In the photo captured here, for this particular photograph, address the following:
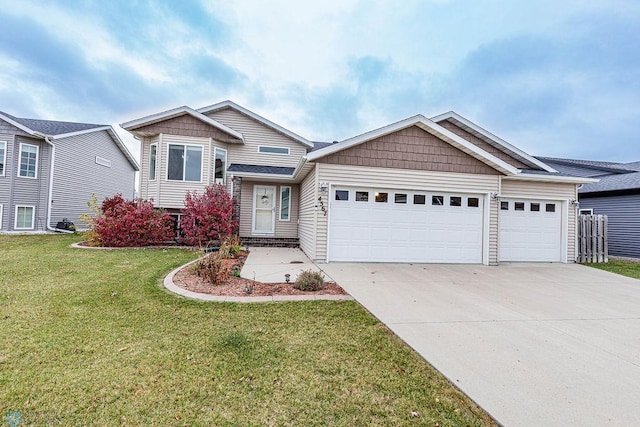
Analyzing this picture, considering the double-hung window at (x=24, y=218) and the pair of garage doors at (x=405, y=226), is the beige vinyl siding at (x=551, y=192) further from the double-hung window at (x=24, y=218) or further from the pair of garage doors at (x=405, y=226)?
the double-hung window at (x=24, y=218)

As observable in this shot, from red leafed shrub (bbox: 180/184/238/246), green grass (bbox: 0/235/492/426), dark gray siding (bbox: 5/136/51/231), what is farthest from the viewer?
dark gray siding (bbox: 5/136/51/231)

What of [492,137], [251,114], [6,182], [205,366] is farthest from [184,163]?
[492,137]

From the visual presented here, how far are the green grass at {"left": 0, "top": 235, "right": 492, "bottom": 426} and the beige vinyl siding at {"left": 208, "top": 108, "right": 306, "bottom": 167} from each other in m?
9.81

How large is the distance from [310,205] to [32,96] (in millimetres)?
24650

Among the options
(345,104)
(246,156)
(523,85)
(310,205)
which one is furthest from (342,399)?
(523,85)

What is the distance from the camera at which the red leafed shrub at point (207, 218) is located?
35.9ft

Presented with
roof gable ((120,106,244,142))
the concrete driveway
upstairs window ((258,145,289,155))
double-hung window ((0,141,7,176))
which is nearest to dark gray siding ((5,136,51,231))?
double-hung window ((0,141,7,176))

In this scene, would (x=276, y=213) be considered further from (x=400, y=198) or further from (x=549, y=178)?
(x=549, y=178)

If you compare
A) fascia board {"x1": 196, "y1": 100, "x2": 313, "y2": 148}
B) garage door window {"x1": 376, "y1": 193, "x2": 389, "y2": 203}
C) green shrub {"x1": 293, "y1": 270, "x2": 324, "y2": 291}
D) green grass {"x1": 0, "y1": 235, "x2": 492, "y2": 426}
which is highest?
fascia board {"x1": 196, "y1": 100, "x2": 313, "y2": 148}

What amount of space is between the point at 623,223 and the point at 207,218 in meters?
16.9

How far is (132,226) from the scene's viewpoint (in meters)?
10.4

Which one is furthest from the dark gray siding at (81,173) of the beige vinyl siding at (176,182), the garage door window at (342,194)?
the garage door window at (342,194)

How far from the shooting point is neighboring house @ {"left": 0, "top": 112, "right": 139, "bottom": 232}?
1354 cm

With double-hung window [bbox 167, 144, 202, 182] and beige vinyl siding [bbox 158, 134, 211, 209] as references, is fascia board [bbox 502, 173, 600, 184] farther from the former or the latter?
double-hung window [bbox 167, 144, 202, 182]
